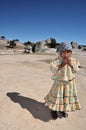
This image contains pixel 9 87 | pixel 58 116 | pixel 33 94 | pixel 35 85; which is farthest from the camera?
pixel 35 85

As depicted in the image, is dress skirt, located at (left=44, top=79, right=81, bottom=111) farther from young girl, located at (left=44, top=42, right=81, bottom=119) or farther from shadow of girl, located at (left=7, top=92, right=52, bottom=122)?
shadow of girl, located at (left=7, top=92, right=52, bottom=122)

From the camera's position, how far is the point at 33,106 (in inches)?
170

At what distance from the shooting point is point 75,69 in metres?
3.57

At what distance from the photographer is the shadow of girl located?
3.87 m

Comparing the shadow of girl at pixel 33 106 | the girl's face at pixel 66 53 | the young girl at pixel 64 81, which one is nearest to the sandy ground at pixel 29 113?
the shadow of girl at pixel 33 106

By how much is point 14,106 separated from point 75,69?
6.16 ft

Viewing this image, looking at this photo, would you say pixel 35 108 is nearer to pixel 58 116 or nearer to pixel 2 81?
pixel 58 116

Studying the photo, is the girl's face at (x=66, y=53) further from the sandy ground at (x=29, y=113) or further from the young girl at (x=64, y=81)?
the sandy ground at (x=29, y=113)

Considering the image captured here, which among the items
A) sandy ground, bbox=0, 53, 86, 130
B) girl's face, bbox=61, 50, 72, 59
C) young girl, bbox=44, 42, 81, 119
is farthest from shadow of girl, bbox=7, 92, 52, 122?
girl's face, bbox=61, 50, 72, 59

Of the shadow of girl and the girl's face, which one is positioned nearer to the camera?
the girl's face

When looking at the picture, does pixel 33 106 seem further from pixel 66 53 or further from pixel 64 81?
pixel 66 53

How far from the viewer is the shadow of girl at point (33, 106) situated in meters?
3.87

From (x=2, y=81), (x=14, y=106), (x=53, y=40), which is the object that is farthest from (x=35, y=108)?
(x=53, y=40)

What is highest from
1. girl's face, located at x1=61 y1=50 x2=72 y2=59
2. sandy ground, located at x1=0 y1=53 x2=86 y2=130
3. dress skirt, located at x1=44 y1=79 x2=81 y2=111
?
girl's face, located at x1=61 y1=50 x2=72 y2=59
